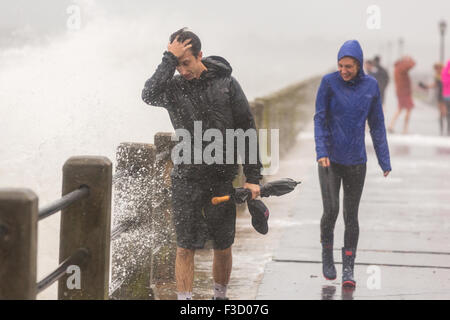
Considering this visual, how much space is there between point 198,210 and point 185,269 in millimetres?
394

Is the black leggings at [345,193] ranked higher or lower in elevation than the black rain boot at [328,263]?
higher

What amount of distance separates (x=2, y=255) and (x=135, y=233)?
2789mm

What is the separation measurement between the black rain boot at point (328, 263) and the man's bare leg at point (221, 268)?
1554mm

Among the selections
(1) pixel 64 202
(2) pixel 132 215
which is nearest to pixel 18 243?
(1) pixel 64 202

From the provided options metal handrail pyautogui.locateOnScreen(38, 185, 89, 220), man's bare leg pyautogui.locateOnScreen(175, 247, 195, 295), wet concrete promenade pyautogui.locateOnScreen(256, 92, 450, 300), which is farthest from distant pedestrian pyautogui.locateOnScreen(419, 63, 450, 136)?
metal handrail pyautogui.locateOnScreen(38, 185, 89, 220)

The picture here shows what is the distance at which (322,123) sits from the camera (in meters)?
7.19

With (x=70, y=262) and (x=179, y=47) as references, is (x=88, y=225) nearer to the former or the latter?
(x=70, y=262)

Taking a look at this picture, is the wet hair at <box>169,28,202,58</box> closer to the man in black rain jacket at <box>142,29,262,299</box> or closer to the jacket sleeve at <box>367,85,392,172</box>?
the man in black rain jacket at <box>142,29,262,299</box>

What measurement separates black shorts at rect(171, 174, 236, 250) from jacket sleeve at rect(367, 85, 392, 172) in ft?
5.82

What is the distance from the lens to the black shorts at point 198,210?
5.91 meters

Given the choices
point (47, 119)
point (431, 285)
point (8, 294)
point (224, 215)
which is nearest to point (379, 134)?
point (431, 285)

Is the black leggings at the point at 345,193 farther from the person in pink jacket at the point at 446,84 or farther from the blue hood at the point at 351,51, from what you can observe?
the person in pink jacket at the point at 446,84

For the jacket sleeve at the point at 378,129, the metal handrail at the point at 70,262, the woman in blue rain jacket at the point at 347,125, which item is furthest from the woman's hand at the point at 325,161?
the metal handrail at the point at 70,262
